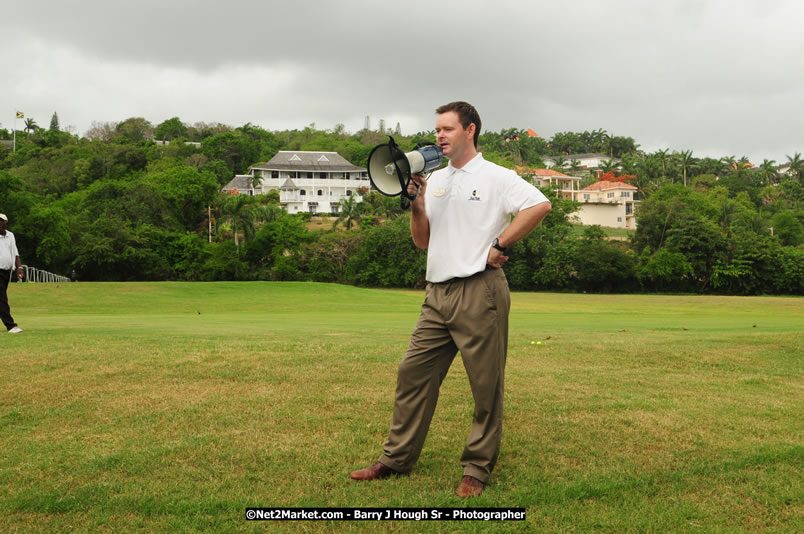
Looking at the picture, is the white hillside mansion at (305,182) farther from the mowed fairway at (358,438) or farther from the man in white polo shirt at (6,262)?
the mowed fairway at (358,438)

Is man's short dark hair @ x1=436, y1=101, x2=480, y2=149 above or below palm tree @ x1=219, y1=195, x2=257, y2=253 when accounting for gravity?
below

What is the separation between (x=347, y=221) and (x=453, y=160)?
89256mm

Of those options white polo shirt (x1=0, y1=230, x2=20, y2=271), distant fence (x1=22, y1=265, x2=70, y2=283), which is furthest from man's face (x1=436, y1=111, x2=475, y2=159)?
distant fence (x1=22, y1=265, x2=70, y2=283)

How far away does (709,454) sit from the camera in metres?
5.71

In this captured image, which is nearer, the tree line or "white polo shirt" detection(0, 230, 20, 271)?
"white polo shirt" detection(0, 230, 20, 271)

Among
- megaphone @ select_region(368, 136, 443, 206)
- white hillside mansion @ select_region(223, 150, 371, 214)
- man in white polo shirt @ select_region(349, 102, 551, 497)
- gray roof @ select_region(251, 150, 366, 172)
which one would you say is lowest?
man in white polo shirt @ select_region(349, 102, 551, 497)

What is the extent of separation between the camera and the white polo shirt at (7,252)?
13016 mm

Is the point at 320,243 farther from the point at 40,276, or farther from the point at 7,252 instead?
the point at 7,252

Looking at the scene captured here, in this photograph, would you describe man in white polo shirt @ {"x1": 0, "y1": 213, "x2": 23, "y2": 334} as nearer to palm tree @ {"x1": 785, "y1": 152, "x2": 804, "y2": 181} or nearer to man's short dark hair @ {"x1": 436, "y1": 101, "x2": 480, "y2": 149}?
man's short dark hair @ {"x1": 436, "y1": 101, "x2": 480, "y2": 149}

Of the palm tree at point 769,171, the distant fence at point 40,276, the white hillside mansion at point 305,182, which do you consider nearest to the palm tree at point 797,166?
the palm tree at point 769,171

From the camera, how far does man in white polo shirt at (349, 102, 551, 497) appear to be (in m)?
5.14

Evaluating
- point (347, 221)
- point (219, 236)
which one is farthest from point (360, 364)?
point (347, 221)

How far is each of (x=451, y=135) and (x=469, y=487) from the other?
273 cm

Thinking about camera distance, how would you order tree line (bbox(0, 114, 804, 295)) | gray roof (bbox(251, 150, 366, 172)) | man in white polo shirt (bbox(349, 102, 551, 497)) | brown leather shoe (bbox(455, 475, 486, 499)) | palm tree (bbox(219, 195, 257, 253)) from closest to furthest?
brown leather shoe (bbox(455, 475, 486, 499)) < man in white polo shirt (bbox(349, 102, 551, 497)) < tree line (bbox(0, 114, 804, 295)) < palm tree (bbox(219, 195, 257, 253)) < gray roof (bbox(251, 150, 366, 172))
